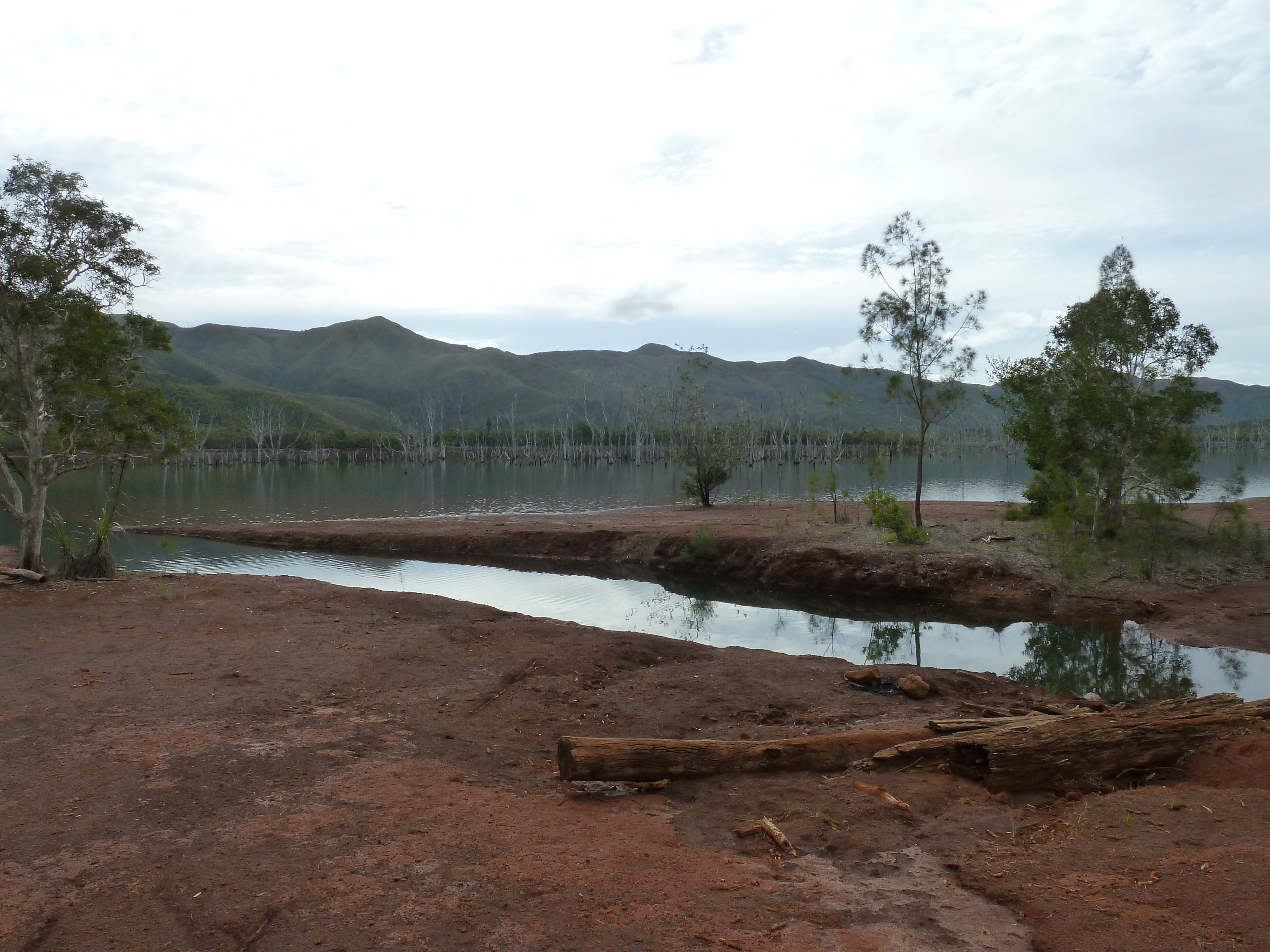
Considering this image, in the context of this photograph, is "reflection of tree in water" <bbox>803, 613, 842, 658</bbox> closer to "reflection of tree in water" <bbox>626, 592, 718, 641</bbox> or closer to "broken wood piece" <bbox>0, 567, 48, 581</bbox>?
"reflection of tree in water" <bbox>626, 592, 718, 641</bbox>

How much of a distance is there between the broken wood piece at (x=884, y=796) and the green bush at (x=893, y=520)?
16.0m

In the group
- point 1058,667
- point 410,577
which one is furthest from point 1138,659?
point 410,577

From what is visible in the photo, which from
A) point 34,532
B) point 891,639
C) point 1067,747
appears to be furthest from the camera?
point 891,639

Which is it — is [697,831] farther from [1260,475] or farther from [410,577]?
[1260,475]

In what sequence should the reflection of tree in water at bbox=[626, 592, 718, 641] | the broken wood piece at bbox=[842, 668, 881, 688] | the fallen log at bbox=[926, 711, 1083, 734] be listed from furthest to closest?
the reflection of tree in water at bbox=[626, 592, 718, 641] < the broken wood piece at bbox=[842, 668, 881, 688] < the fallen log at bbox=[926, 711, 1083, 734]

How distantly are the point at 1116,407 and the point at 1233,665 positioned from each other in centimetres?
731

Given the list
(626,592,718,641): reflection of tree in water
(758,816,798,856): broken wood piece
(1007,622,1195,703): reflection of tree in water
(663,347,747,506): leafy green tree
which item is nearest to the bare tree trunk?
(626,592,718,641): reflection of tree in water

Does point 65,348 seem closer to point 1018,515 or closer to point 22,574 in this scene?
point 22,574

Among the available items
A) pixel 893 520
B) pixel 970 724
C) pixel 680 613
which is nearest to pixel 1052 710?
pixel 970 724

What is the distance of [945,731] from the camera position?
23.8 feet

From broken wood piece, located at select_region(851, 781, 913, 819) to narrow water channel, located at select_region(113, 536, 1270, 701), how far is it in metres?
7.10

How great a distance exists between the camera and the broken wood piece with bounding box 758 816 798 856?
17.4ft

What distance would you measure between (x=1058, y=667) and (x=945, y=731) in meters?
7.68

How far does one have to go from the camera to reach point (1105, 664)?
13758mm
